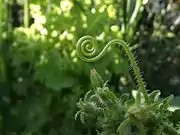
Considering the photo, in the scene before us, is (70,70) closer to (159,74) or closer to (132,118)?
(159,74)

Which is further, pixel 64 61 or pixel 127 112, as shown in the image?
pixel 64 61

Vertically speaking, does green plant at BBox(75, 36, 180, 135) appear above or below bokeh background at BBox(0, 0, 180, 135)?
below

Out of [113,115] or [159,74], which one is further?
[159,74]

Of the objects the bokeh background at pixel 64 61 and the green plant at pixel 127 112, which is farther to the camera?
the bokeh background at pixel 64 61

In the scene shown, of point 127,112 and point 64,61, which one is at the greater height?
point 64,61

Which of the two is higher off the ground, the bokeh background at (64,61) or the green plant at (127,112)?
the bokeh background at (64,61)

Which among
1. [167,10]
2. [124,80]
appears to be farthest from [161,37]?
[124,80]

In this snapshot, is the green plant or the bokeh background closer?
the green plant

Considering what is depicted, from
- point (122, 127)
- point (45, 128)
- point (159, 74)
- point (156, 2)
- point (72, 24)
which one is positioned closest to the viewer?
point (122, 127)
